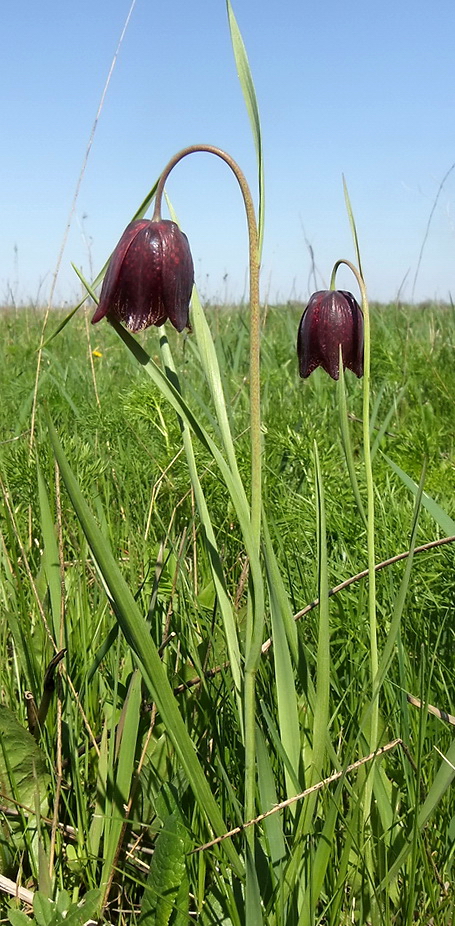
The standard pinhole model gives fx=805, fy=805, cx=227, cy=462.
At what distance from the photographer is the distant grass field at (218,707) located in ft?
2.68

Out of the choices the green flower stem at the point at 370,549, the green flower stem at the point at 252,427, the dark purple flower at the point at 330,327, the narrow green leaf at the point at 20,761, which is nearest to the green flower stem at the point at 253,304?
the green flower stem at the point at 252,427

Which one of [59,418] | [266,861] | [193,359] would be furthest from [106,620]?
[193,359]

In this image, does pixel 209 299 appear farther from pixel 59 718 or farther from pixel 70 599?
pixel 59 718

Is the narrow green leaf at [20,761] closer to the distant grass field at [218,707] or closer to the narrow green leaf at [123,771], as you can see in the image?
the distant grass field at [218,707]

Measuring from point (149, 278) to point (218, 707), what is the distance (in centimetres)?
52

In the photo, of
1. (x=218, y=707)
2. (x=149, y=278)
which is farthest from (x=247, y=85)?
(x=218, y=707)

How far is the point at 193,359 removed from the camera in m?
3.28

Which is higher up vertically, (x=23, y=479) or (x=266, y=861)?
(x=23, y=479)

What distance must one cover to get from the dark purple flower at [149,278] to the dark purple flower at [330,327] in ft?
0.71

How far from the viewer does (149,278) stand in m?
0.80

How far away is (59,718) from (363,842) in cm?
37

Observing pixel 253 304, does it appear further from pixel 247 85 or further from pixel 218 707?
pixel 218 707

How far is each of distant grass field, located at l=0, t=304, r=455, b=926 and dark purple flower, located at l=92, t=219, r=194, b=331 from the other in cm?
12

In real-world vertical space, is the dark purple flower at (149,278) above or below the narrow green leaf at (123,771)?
above
